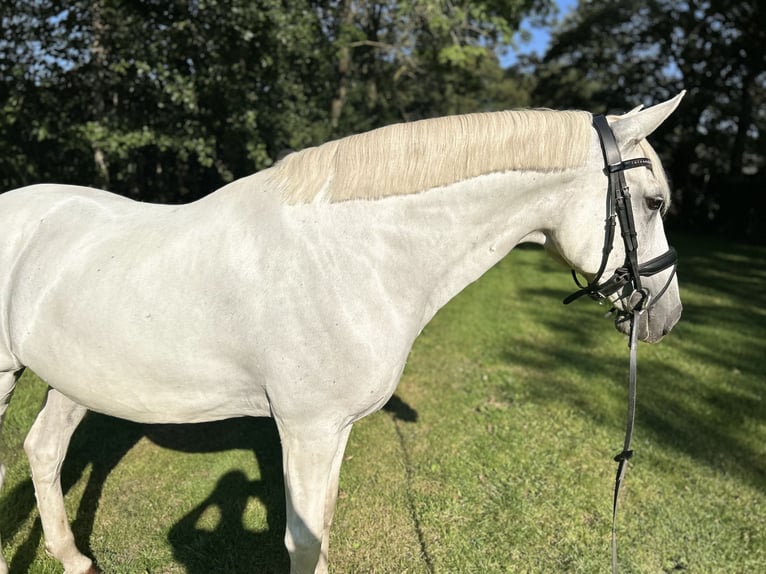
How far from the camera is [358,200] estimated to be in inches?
66.5

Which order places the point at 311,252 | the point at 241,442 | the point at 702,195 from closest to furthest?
the point at 311,252
the point at 241,442
the point at 702,195

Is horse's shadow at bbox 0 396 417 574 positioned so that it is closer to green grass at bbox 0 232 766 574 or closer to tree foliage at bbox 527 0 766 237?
green grass at bbox 0 232 766 574

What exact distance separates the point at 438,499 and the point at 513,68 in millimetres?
35542

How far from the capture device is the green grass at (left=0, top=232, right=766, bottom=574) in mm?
2684

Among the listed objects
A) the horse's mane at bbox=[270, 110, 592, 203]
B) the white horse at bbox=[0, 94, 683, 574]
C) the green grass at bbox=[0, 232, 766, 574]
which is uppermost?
the horse's mane at bbox=[270, 110, 592, 203]

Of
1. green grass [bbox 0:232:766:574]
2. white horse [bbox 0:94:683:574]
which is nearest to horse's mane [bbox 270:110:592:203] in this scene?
white horse [bbox 0:94:683:574]

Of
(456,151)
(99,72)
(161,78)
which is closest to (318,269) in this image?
(456,151)

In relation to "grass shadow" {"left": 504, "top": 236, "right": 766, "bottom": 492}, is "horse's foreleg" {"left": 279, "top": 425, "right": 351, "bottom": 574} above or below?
above

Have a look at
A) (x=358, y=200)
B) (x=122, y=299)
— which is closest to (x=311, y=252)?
(x=358, y=200)

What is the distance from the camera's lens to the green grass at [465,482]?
268cm

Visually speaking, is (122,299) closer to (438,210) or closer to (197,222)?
(197,222)

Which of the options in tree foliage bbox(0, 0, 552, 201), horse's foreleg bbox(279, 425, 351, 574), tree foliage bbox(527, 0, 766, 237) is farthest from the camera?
tree foliage bbox(527, 0, 766, 237)

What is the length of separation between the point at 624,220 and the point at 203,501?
110 inches

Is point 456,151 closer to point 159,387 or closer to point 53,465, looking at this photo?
point 159,387
